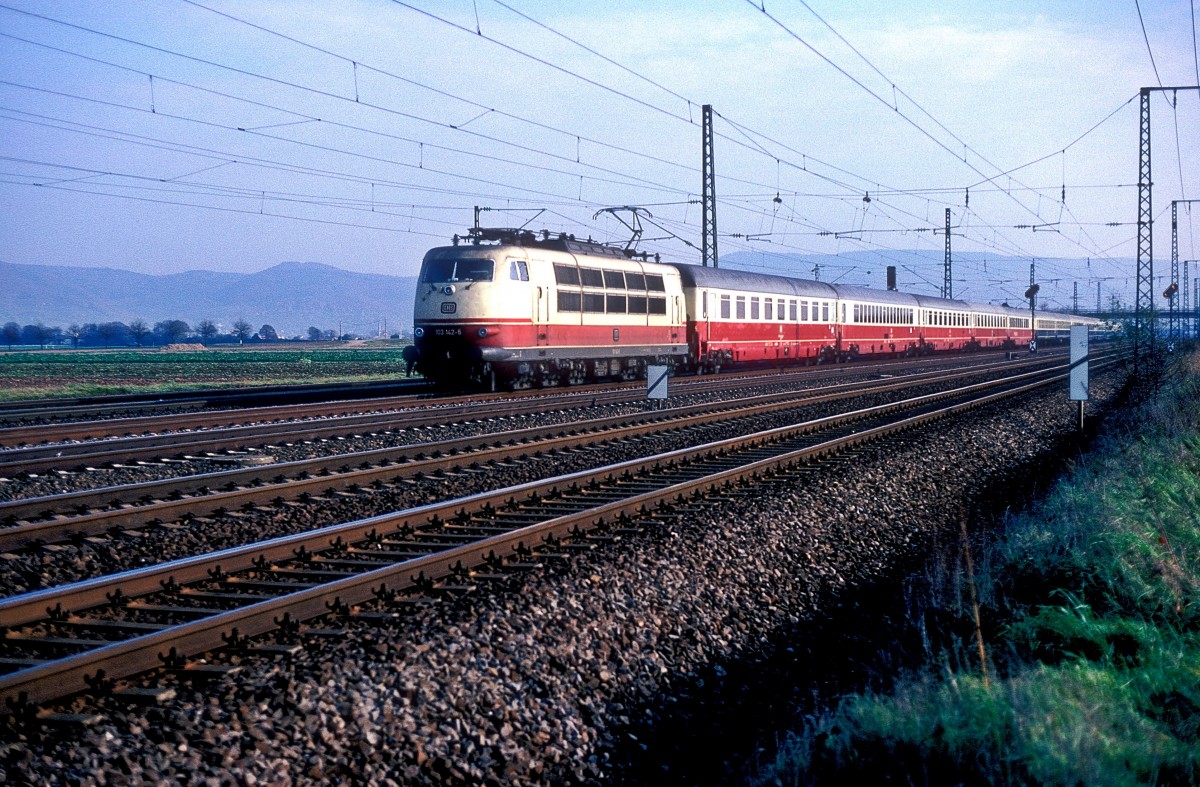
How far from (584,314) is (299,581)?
62.1ft

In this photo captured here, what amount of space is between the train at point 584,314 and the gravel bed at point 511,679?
14.0m

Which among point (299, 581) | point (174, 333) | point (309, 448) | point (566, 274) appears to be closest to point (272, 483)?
point (309, 448)

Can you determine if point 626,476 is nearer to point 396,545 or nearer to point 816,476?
point 816,476

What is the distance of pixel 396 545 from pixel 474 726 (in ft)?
11.5

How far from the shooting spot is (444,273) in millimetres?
23875

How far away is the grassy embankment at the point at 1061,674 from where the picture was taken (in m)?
4.54

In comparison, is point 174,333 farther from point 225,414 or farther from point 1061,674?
point 1061,674

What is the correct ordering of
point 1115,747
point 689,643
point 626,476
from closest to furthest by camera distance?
point 1115,747
point 689,643
point 626,476

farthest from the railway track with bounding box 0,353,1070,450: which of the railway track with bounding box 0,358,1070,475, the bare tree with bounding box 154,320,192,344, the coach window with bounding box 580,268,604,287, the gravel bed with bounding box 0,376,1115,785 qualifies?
the bare tree with bounding box 154,320,192,344

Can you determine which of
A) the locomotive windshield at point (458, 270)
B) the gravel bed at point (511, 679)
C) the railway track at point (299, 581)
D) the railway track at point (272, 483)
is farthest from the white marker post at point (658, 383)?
the gravel bed at point (511, 679)

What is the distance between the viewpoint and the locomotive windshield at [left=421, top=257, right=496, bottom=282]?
23156mm

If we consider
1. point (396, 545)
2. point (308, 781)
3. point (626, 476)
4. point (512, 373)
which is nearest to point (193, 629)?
point (308, 781)

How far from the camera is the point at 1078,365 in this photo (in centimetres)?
1856

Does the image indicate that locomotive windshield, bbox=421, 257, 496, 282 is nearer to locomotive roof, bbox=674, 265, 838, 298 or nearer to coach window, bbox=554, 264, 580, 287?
coach window, bbox=554, 264, 580, 287
